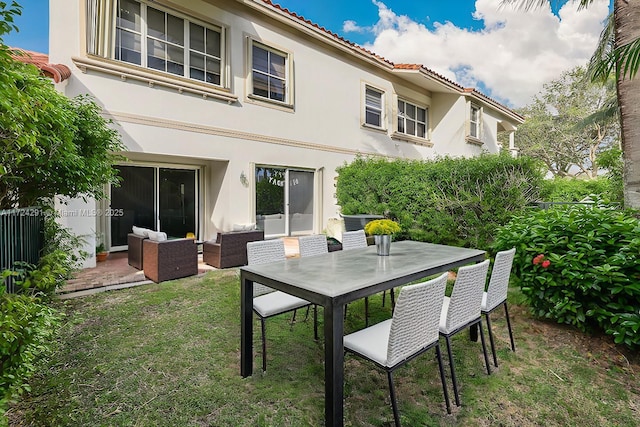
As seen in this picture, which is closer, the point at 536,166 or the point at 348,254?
the point at 348,254

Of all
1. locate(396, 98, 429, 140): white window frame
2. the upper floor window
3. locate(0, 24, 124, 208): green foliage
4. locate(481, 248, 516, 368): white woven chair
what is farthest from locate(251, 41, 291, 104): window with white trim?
the upper floor window

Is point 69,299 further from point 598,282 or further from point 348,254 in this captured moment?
point 598,282

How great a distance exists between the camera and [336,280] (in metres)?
2.47

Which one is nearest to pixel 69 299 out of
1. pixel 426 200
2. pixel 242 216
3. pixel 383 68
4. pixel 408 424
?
pixel 242 216

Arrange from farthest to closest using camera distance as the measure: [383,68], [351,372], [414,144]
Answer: [414,144], [383,68], [351,372]

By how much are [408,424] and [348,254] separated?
1.81 m

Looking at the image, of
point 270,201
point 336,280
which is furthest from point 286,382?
point 270,201

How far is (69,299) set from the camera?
4770mm

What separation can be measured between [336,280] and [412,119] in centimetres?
1275

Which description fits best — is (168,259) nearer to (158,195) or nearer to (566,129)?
(158,195)

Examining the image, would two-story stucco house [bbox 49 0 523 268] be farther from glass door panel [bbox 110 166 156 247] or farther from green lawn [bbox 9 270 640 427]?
green lawn [bbox 9 270 640 427]

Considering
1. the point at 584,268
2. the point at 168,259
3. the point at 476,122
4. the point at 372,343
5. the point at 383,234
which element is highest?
the point at 476,122

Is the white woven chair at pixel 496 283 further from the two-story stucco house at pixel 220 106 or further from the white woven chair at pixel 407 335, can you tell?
the two-story stucco house at pixel 220 106

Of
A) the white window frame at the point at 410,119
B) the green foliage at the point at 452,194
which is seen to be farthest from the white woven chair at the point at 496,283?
the white window frame at the point at 410,119
